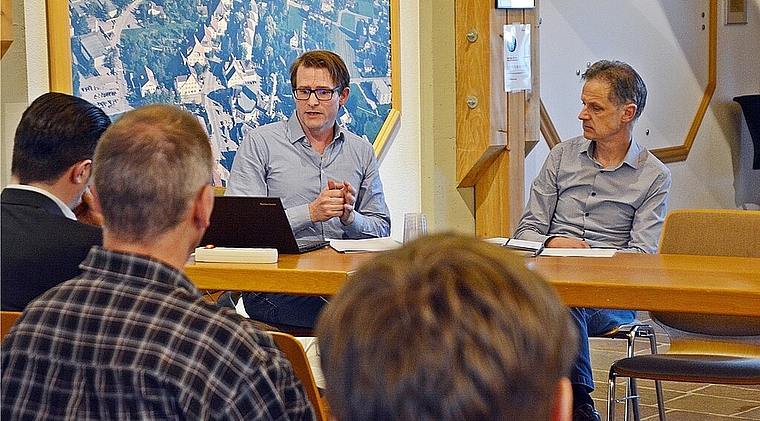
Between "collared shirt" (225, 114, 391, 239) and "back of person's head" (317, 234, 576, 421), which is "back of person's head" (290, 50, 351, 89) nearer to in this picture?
"collared shirt" (225, 114, 391, 239)

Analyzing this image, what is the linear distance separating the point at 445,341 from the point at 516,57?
4.45m

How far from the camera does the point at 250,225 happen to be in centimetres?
271

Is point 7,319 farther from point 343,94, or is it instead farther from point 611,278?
point 343,94

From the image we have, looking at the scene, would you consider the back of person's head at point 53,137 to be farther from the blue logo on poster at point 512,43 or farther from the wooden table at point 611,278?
the blue logo on poster at point 512,43

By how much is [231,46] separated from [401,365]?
3.51m

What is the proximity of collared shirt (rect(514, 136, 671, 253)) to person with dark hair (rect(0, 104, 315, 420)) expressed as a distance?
2.01 m

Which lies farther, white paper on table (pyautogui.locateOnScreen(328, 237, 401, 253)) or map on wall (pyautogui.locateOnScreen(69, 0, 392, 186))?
map on wall (pyautogui.locateOnScreen(69, 0, 392, 186))

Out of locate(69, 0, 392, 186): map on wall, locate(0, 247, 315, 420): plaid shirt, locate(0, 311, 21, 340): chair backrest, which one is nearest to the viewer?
locate(0, 247, 315, 420): plaid shirt

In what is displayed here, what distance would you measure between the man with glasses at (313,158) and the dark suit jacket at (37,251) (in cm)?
146

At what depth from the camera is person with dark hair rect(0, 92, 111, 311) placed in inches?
76.7

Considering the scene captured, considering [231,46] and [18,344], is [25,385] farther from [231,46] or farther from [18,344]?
[231,46]

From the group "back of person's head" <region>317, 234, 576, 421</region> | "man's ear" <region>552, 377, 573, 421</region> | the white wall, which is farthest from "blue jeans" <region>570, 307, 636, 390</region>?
the white wall

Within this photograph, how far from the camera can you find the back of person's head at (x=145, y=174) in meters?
1.48

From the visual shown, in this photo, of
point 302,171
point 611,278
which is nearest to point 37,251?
point 611,278
